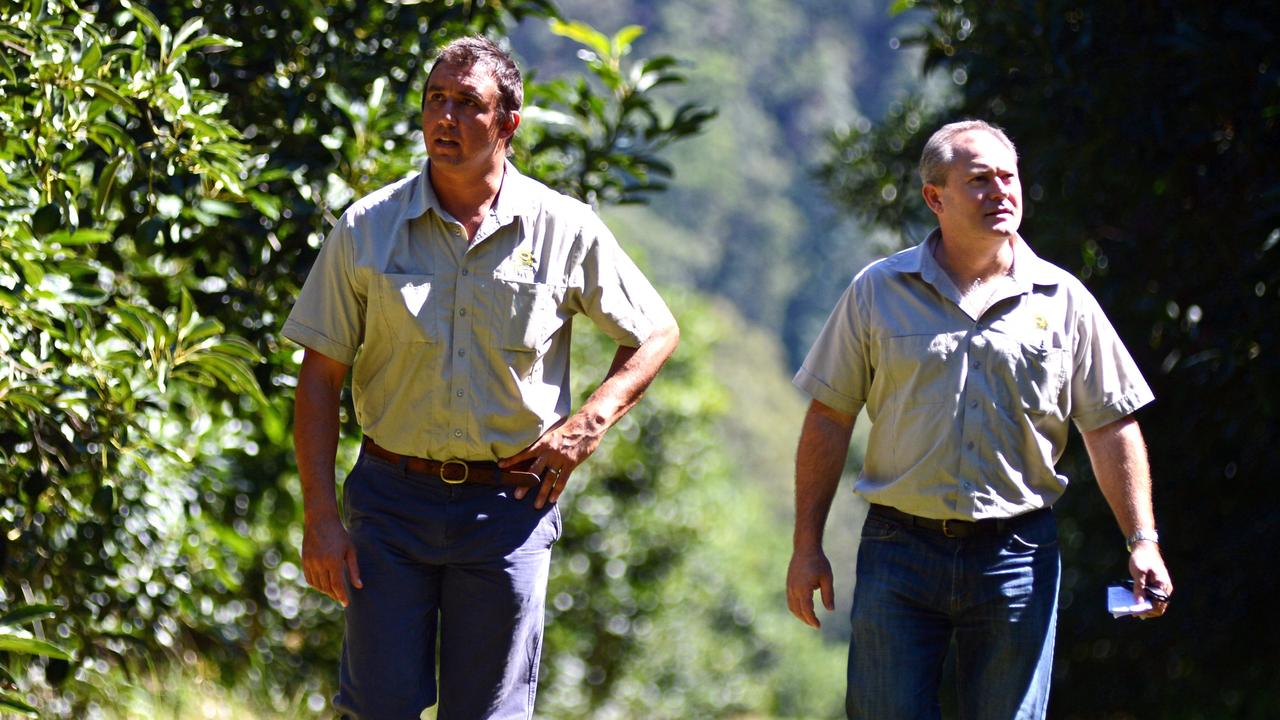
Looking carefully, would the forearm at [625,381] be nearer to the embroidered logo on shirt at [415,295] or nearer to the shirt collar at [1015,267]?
the embroidered logo on shirt at [415,295]

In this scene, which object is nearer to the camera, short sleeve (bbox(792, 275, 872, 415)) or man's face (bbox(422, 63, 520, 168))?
man's face (bbox(422, 63, 520, 168))

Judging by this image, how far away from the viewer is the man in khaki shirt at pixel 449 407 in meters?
3.65

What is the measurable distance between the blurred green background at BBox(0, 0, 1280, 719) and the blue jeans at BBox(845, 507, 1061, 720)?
1864mm

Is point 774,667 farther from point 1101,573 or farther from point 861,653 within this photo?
point 861,653

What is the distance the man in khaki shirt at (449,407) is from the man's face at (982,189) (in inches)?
35.2

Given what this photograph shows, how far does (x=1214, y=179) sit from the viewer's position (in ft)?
20.7

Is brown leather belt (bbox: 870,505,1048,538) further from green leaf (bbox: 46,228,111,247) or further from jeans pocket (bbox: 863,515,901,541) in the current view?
green leaf (bbox: 46,228,111,247)

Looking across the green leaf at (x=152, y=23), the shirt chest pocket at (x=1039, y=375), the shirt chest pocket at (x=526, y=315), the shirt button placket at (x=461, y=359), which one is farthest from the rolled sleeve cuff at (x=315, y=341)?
the shirt chest pocket at (x=1039, y=375)

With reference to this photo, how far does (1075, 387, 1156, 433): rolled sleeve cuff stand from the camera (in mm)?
3775

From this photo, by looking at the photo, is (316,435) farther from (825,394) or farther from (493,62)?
(825,394)

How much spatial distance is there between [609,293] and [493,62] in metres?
0.65

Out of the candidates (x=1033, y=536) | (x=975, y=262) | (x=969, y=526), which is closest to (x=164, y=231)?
(x=975, y=262)

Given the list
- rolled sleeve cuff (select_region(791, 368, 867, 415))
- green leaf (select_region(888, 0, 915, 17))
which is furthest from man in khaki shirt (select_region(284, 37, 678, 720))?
green leaf (select_region(888, 0, 915, 17))

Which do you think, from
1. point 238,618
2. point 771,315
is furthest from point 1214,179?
point 771,315
